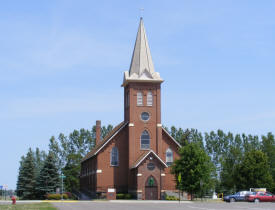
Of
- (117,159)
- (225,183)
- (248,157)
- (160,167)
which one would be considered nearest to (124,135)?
(117,159)

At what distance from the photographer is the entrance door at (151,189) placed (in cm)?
5447

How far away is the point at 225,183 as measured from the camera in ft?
263

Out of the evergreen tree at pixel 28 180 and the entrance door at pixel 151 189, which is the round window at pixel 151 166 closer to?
the entrance door at pixel 151 189

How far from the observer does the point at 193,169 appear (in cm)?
4941

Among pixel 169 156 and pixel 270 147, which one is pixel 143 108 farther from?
pixel 270 147

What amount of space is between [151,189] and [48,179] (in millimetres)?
16243

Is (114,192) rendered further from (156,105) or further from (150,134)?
(156,105)

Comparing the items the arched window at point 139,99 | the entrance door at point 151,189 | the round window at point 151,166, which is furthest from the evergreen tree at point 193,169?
the arched window at point 139,99

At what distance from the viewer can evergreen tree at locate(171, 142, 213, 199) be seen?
161 feet

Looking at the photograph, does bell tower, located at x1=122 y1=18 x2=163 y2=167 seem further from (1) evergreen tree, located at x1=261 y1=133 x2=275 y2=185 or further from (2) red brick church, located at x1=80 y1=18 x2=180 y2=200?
(1) evergreen tree, located at x1=261 y1=133 x2=275 y2=185

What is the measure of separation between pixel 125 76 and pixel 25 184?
2627 centimetres

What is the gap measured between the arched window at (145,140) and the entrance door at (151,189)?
482 cm

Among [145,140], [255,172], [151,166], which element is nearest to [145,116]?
[145,140]

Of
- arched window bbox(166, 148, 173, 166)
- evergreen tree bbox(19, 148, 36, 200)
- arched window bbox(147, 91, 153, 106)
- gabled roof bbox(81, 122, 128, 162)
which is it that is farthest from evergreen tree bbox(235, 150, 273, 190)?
evergreen tree bbox(19, 148, 36, 200)
